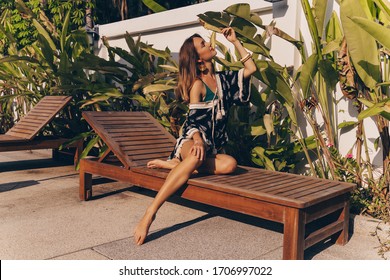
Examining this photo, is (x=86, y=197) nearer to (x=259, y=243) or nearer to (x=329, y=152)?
(x=259, y=243)

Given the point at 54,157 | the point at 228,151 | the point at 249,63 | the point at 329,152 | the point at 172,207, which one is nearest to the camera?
the point at 249,63

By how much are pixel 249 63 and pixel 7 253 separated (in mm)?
2367

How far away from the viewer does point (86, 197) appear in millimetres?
4629

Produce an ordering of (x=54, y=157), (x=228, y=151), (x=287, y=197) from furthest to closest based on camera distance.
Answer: (x=54, y=157) < (x=228, y=151) < (x=287, y=197)

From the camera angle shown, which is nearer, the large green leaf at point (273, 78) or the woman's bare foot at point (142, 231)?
the woman's bare foot at point (142, 231)

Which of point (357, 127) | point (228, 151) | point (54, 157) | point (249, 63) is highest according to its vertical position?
point (249, 63)

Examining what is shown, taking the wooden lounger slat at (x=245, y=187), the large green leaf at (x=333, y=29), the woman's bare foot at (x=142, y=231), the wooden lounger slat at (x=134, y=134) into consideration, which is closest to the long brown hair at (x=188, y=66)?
the wooden lounger slat at (x=245, y=187)

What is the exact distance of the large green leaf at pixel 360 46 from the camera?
11.5ft

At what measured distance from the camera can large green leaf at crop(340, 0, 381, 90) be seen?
3508 mm

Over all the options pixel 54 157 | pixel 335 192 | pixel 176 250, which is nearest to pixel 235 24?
pixel 335 192

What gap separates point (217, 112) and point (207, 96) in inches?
6.3

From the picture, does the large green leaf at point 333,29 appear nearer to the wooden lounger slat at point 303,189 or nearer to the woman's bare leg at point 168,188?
the wooden lounger slat at point 303,189

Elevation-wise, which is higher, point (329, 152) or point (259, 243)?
point (329, 152)

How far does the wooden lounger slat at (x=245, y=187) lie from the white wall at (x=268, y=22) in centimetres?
112
